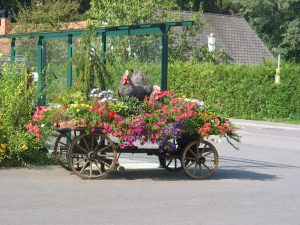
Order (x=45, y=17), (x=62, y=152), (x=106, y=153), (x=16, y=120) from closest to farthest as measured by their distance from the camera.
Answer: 1. (x=106, y=153)
2. (x=62, y=152)
3. (x=16, y=120)
4. (x=45, y=17)

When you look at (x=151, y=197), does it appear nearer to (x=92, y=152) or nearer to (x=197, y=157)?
(x=92, y=152)

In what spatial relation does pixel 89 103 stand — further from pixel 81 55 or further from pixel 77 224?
pixel 77 224

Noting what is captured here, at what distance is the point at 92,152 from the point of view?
1051cm

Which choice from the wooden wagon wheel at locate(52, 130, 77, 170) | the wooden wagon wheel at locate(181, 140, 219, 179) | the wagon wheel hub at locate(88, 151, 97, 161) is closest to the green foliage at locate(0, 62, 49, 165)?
the wooden wagon wheel at locate(52, 130, 77, 170)

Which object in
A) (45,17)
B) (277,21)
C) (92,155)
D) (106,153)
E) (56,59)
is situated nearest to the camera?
(92,155)

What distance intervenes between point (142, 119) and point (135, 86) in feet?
2.93

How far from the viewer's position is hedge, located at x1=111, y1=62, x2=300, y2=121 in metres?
29.8

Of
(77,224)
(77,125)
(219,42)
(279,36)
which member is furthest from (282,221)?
(279,36)

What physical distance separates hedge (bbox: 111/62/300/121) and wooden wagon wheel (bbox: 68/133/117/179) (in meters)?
18.3

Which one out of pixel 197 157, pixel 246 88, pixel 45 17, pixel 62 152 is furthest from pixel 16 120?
pixel 45 17

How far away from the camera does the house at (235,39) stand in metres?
48.0

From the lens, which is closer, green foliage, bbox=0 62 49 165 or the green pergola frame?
green foliage, bbox=0 62 49 165

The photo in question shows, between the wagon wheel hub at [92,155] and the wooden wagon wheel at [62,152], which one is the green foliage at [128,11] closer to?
the wooden wagon wheel at [62,152]

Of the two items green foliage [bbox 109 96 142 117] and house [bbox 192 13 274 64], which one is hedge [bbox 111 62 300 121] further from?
green foliage [bbox 109 96 142 117]
